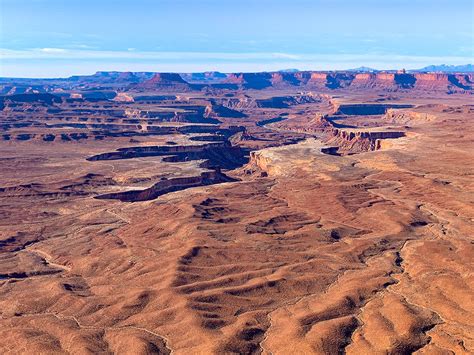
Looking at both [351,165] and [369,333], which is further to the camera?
[351,165]

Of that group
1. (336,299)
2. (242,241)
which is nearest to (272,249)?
(242,241)

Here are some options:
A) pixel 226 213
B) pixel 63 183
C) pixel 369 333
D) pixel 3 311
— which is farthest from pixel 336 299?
pixel 63 183

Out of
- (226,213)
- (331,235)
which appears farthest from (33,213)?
(331,235)

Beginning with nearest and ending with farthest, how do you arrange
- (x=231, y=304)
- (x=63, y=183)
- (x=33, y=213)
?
(x=231, y=304) → (x=33, y=213) → (x=63, y=183)

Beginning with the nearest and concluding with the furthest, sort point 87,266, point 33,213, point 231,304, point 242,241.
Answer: point 231,304, point 87,266, point 242,241, point 33,213

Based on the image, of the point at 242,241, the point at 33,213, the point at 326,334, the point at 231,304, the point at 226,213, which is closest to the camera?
the point at 326,334

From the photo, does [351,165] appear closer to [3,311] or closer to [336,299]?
[336,299]

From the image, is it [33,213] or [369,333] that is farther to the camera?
[33,213]

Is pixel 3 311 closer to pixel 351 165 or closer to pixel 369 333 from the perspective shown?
pixel 369 333

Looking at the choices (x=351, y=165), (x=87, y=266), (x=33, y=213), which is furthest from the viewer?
(x=351, y=165)
